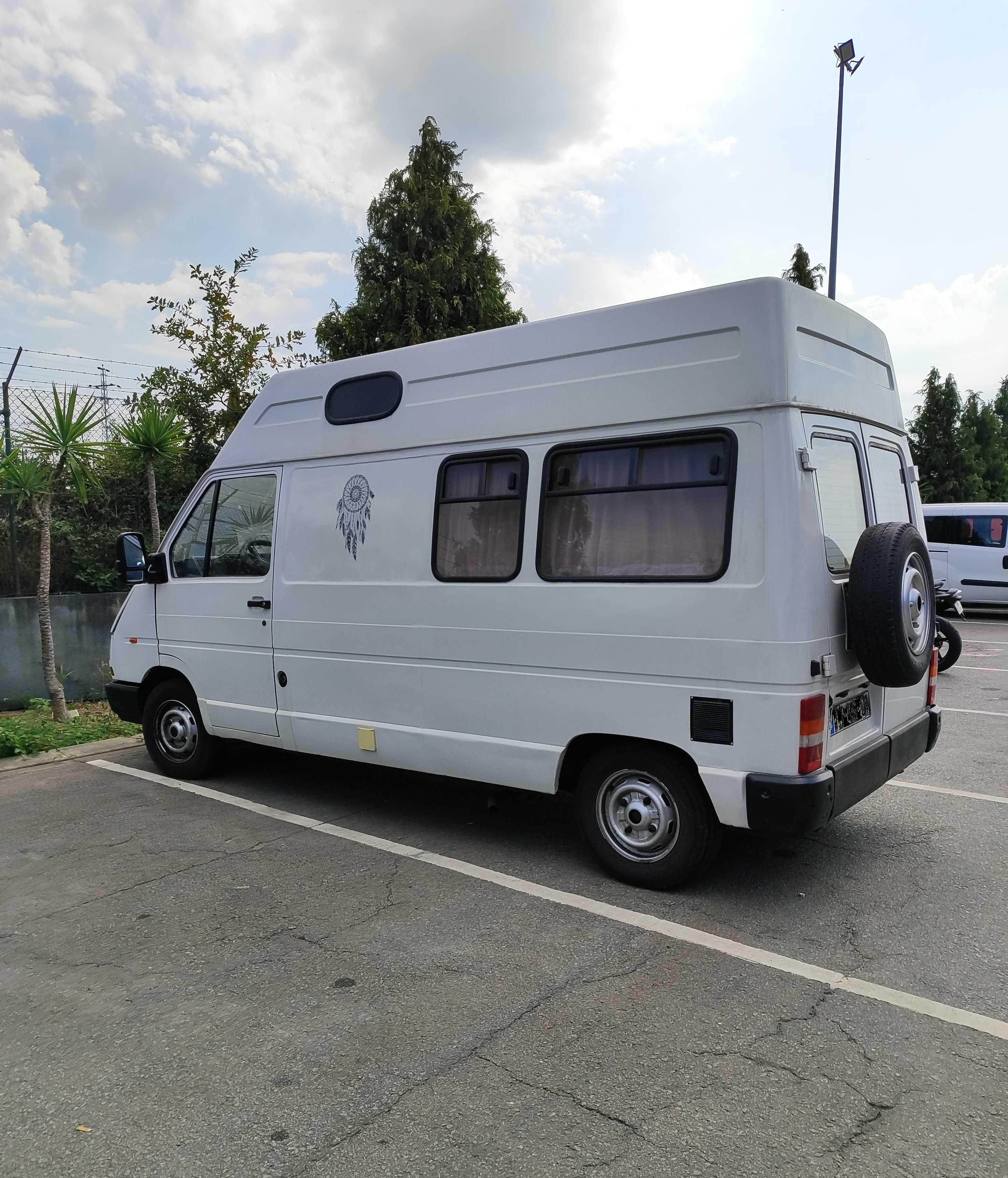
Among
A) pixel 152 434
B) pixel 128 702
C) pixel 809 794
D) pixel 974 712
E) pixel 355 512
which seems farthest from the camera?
pixel 152 434

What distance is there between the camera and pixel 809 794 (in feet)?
12.2

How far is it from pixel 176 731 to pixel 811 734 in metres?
4.68

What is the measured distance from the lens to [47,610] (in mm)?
8766

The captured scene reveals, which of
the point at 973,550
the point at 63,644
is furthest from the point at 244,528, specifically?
the point at 973,550

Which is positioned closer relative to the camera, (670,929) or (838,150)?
(670,929)

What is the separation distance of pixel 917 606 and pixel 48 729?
7331mm

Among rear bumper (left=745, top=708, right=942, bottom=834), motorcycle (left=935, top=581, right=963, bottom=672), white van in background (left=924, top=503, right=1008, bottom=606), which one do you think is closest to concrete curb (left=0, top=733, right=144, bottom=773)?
rear bumper (left=745, top=708, right=942, bottom=834)

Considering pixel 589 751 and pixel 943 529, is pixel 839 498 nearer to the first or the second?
pixel 589 751

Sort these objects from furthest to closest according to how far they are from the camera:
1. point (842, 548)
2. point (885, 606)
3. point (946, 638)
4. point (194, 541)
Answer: point (946, 638) → point (194, 541) → point (842, 548) → point (885, 606)

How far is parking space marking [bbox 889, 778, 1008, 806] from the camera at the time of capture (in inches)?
223

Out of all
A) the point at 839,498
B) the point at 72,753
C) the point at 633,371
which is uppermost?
the point at 633,371

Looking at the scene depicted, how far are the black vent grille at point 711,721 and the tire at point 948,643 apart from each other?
7102 mm

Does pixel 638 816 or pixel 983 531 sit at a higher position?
pixel 983 531

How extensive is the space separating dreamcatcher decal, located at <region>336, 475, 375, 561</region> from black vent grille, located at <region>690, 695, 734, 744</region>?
2285mm
